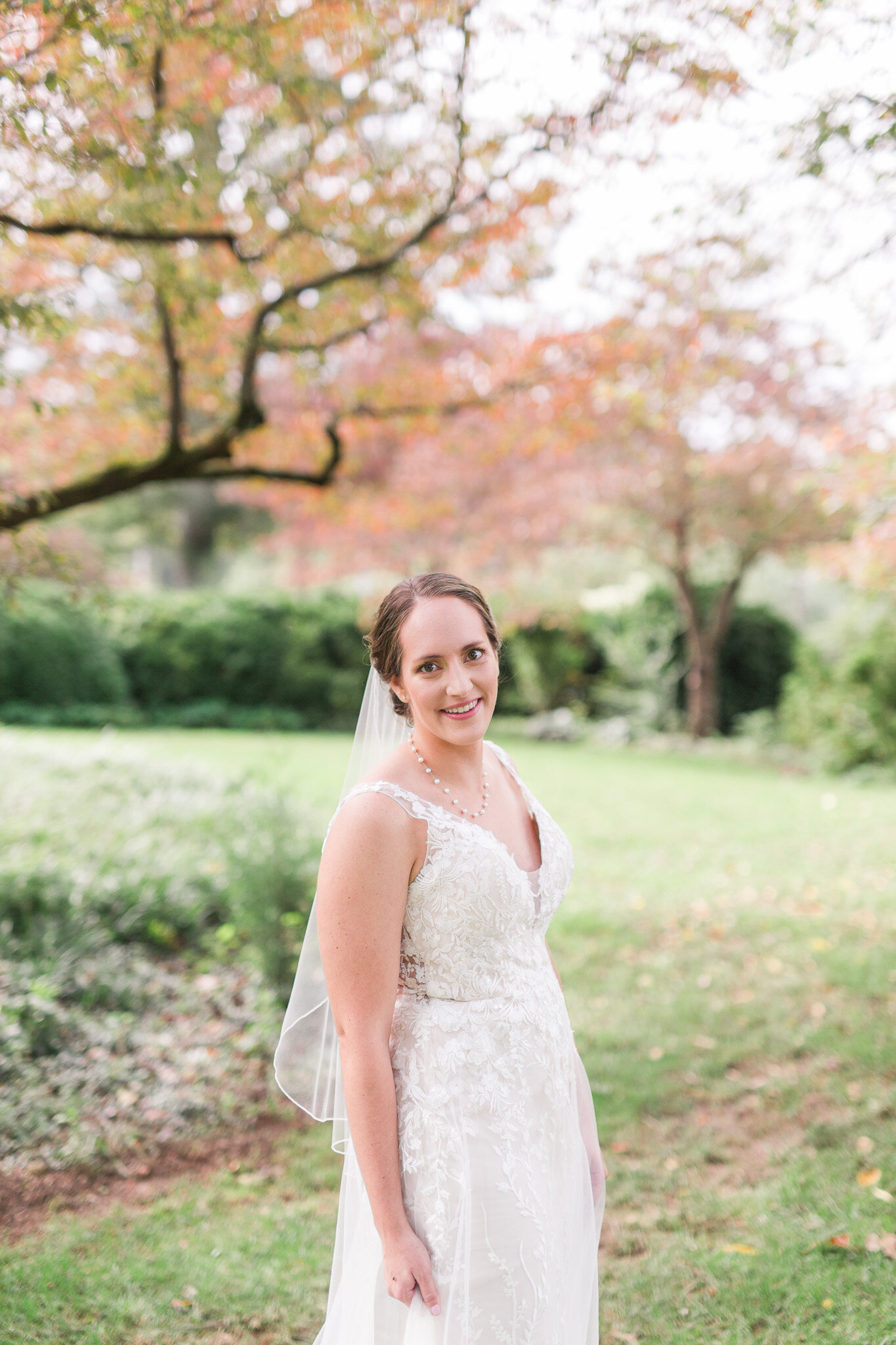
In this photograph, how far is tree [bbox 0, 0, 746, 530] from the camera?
390cm

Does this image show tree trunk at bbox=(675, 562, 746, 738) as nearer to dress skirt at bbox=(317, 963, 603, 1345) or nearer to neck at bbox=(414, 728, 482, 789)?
neck at bbox=(414, 728, 482, 789)

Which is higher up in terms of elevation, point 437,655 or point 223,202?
point 223,202

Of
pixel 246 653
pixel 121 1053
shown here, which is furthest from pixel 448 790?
pixel 246 653

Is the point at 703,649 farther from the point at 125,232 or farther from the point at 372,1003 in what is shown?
the point at 372,1003

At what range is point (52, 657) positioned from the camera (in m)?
14.7

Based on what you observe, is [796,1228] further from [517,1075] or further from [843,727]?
[843,727]

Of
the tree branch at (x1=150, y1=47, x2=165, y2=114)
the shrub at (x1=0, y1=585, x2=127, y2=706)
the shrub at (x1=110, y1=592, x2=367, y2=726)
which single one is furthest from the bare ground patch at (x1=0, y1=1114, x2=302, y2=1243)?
the shrub at (x1=110, y1=592, x2=367, y2=726)

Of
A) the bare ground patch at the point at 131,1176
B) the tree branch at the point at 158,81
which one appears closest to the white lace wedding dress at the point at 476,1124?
the bare ground patch at the point at 131,1176

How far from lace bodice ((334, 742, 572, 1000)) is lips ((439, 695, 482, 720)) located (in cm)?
19

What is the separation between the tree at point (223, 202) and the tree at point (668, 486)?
113 inches

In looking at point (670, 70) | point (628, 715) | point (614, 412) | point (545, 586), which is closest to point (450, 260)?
point (670, 70)

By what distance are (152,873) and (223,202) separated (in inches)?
164

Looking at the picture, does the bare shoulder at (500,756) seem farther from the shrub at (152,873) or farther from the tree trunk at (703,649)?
the tree trunk at (703,649)

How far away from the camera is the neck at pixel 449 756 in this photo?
2.13 m
